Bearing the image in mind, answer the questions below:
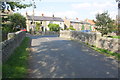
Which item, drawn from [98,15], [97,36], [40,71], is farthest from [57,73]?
[98,15]

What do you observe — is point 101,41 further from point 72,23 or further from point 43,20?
point 72,23

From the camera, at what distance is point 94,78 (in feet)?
18.7

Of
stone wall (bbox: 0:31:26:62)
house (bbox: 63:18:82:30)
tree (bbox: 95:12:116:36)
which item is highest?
house (bbox: 63:18:82:30)

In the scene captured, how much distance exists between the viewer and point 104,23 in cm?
4038

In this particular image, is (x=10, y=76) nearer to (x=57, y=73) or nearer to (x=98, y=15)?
(x=57, y=73)

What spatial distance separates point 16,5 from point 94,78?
14.4 meters

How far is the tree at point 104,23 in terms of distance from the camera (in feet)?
130

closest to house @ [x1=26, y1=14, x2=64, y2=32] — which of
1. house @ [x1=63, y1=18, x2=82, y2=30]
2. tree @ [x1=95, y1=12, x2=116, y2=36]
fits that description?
house @ [x1=63, y1=18, x2=82, y2=30]

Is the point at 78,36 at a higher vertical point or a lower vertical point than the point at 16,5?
lower

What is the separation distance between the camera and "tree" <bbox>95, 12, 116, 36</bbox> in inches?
1561

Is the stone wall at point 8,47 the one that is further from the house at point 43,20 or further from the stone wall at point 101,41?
the house at point 43,20

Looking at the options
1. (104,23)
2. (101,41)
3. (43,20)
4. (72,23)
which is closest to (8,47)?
(101,41)

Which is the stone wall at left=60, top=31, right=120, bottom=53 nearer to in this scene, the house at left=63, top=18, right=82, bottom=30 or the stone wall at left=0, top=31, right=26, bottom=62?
the stone wall at left=0, top=31, right=26, bottom=62

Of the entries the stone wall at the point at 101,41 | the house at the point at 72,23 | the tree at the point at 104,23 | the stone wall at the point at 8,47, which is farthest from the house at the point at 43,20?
the stone wall at the point at 8,47
